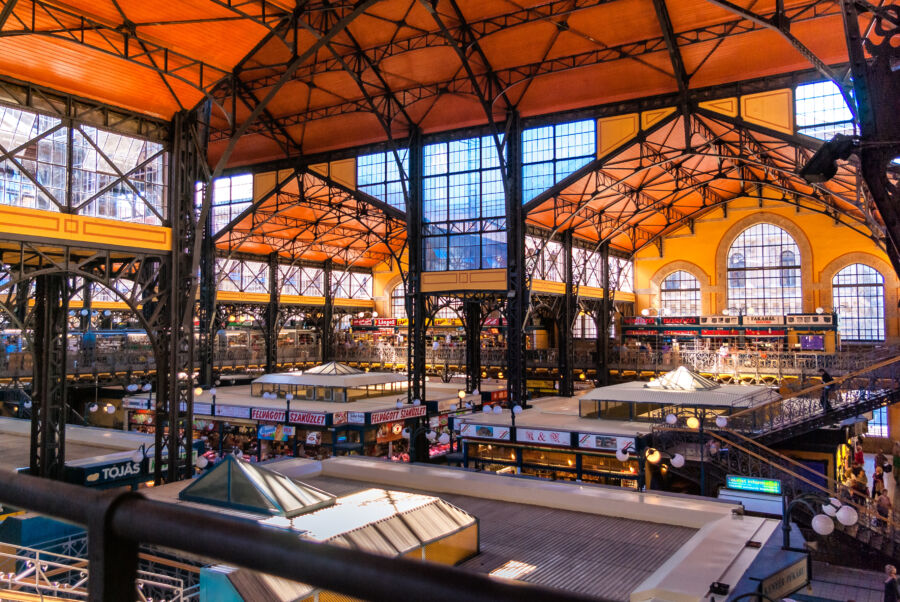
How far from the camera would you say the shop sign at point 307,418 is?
977 inches

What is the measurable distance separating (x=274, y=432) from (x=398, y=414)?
494 centimetres

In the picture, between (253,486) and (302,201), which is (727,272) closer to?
(302,201)

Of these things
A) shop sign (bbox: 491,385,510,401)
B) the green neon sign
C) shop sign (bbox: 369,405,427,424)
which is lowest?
the green neon sign

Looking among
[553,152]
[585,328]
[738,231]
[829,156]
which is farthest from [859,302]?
[829,156]

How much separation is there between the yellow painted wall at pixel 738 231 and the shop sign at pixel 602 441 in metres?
24.4

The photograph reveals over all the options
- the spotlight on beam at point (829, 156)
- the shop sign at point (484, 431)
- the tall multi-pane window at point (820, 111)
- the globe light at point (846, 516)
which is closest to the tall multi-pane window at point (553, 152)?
the tall multi-pane window at point (820, 111)

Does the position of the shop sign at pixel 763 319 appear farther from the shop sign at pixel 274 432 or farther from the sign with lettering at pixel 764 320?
the shop sign at pixel 274 432

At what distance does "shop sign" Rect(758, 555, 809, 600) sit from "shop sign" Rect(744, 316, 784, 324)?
93.2 feet

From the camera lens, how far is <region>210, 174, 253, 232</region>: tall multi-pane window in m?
32.0

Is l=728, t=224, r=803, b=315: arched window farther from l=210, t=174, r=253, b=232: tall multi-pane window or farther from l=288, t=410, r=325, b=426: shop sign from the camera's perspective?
l=210, t=174, r=253, b=232: tall multi-pane window

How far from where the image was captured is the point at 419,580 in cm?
85

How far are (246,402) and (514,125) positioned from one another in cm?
1621

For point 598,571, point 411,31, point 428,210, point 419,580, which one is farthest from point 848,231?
point 419,580

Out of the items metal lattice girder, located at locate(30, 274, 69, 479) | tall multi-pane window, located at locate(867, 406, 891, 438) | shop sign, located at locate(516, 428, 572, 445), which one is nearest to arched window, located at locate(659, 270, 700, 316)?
tall multi-pane window, located at locate(867, 406, 891, 438)
